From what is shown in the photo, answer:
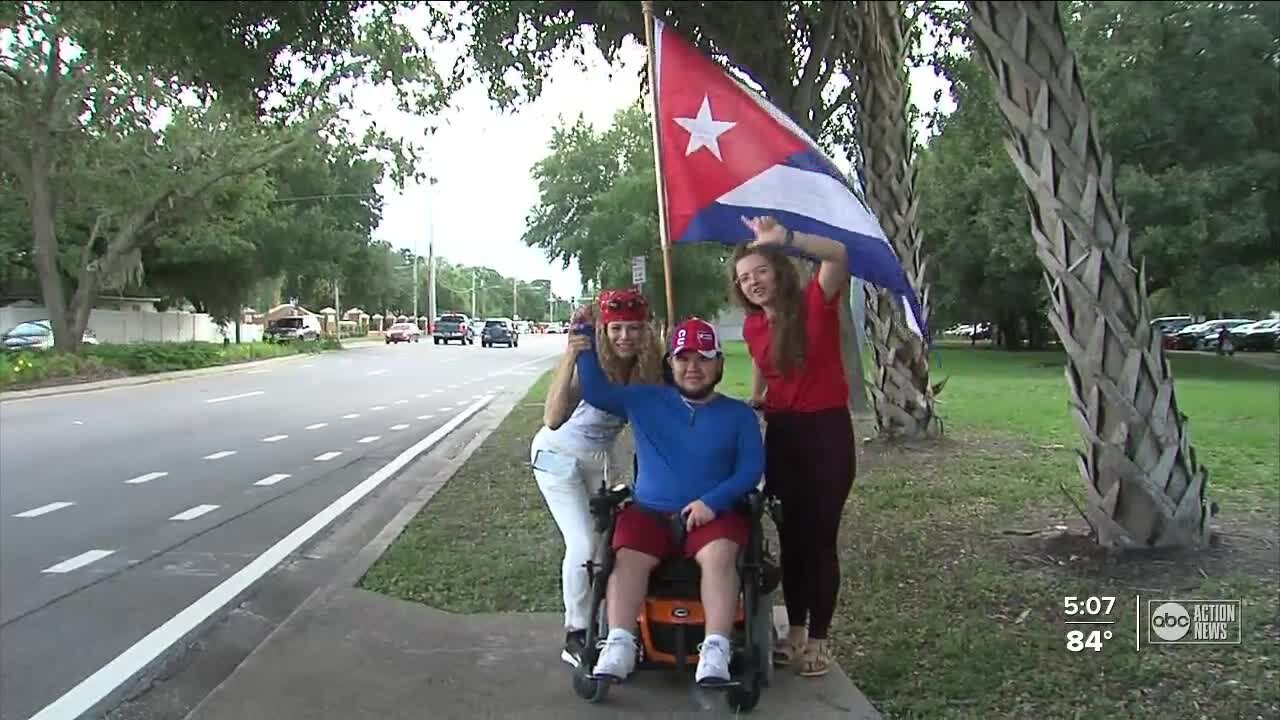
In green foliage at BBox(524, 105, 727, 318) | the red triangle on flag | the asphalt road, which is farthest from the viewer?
green foliage at BBox(524, 105, 727, 318)

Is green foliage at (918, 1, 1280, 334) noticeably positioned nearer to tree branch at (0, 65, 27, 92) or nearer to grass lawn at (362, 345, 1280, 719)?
grass lawn at (362, 345, 1280, 719)

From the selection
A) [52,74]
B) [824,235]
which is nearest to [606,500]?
[824,235]

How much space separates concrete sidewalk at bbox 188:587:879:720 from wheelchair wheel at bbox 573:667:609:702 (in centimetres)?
3

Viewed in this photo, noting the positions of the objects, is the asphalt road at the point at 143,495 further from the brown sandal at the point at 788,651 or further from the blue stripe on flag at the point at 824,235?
the blue stripe on flag at the point at 824,235

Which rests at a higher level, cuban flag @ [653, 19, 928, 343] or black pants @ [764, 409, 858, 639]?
cuban flag @ [653, 19, 928, 343]

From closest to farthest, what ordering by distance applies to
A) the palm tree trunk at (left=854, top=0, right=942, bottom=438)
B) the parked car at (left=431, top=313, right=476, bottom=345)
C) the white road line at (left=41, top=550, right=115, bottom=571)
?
the white road line at (left=41, top=550, right=115, bottom=571) < the palm tree trunk at (left=854, top=0, right=942, bottom=438) < the parked car at (left=431, top=313, right=476, bottom=345)

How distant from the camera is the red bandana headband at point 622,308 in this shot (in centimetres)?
394

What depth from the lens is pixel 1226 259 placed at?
2586cm

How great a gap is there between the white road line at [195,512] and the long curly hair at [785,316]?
6.06 m

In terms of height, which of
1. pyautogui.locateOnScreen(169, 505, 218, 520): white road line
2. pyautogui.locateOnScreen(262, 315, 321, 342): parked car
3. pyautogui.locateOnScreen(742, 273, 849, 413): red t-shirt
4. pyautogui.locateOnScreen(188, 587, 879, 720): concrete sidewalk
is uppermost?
pyautogui.locateOnScreen(742, 273, 849, 413): red t-shirt

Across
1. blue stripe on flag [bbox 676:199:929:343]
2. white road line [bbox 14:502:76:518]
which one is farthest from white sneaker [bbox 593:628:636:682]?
white road line [bbox 14:502:76:518]

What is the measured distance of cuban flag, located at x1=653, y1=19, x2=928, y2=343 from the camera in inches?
167

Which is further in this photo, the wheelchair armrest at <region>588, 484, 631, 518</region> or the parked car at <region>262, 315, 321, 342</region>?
the parked car at <region>262, 315, 321, 342</region>

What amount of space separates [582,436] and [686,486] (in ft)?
2.02
